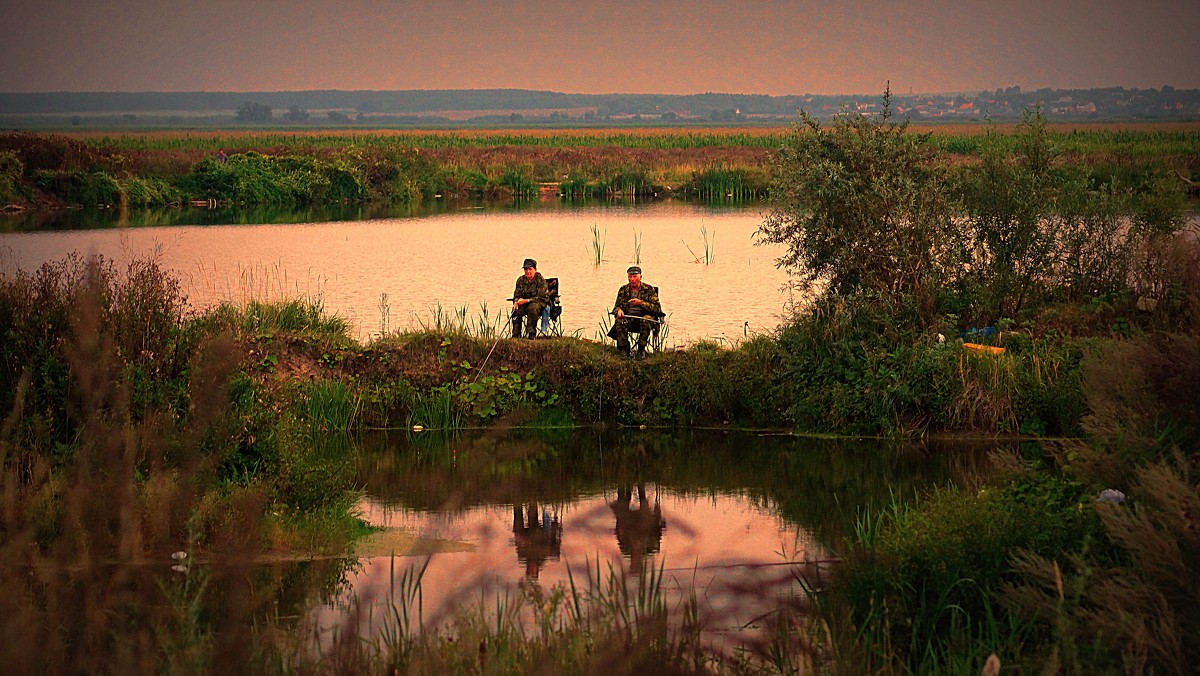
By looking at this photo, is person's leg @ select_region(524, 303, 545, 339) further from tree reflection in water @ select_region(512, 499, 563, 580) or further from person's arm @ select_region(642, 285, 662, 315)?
tree reflection in water @ select_region(512, 499, 563, 580)

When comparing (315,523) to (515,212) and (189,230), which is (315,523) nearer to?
(189,230)

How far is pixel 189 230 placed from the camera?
130 feet

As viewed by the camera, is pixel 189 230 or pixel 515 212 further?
pixel 515 212

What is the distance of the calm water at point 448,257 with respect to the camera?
73.1 feet

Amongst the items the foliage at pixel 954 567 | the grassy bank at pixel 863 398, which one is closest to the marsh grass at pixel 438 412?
the grassy bank at pixel 863 398

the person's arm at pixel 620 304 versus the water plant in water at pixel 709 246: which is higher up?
the person's arm at pixel 620 304

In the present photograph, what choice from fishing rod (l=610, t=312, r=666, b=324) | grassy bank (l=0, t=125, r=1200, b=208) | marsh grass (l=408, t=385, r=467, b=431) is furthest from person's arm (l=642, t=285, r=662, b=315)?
grassy bank (l=0, t=125, r=1200, b=208)

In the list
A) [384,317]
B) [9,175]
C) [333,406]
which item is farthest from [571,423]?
[9,175]

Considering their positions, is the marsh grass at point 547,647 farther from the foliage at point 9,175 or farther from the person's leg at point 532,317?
the foliage at point 9,175

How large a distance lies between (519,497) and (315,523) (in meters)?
2.26

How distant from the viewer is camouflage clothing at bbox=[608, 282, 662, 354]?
15188 millimetres

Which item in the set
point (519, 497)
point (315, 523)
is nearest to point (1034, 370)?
point (519, 497)

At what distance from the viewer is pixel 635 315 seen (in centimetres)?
1533

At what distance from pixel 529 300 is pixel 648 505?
180 inches
